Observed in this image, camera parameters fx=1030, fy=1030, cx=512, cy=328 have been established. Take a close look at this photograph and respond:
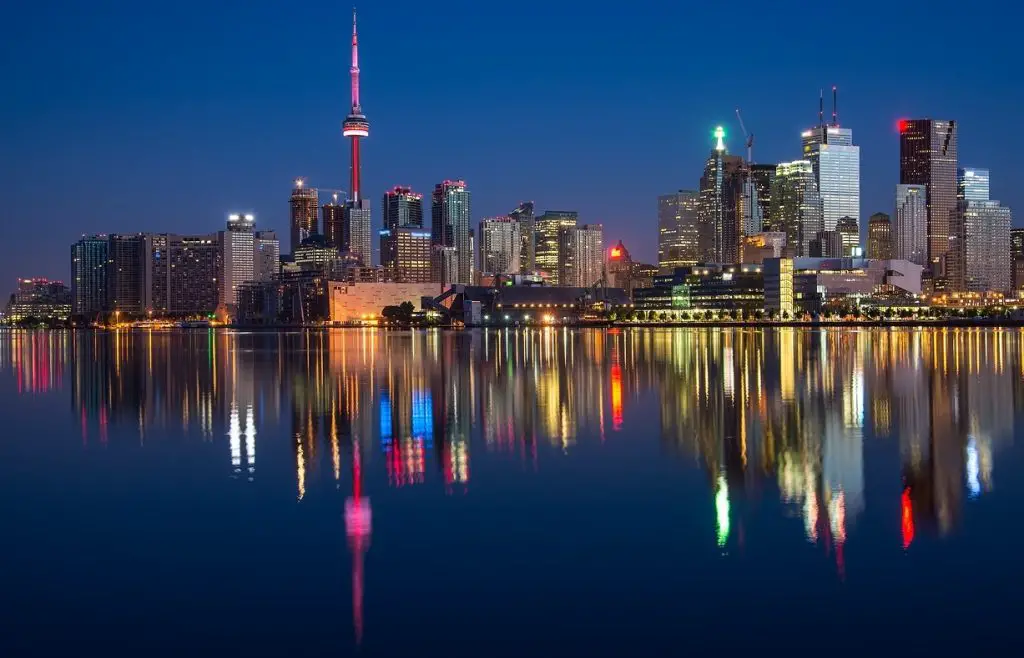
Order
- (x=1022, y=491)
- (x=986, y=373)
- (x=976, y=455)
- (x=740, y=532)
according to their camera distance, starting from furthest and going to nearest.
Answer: (x=986, y=373) < (x=976, y=455) < (x=1022, y=491) < (x=740, y=532)

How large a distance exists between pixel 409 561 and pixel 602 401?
19720mm

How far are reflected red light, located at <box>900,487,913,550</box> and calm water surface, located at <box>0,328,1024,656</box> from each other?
0.19 feet

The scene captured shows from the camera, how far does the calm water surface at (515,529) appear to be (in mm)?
10008

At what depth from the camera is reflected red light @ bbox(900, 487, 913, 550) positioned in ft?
43.1

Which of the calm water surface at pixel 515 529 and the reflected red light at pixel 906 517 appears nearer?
the calm water surface at pixel 515 529

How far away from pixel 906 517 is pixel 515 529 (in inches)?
215

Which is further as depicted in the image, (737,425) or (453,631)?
(737,425)

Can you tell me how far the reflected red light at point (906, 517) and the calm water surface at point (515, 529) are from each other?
6 cm

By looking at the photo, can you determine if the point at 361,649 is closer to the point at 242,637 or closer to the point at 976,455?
the point at 242,637

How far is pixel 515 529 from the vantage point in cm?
1409

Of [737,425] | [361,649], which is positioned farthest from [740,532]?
[737,425]

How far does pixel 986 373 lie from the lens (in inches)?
1695

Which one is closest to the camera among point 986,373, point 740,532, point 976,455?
point 740,532

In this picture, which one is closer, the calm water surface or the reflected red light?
the calm water surface
